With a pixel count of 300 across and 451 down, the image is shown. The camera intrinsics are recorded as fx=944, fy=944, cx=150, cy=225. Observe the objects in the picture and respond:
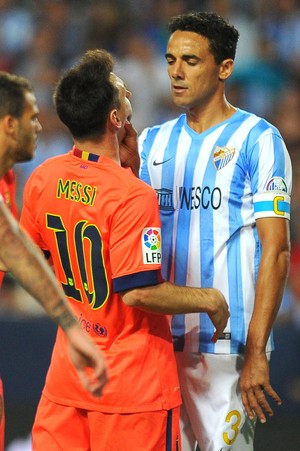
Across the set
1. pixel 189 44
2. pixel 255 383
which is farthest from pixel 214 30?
pixel 255 383

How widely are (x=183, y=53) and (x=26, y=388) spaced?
360 cm

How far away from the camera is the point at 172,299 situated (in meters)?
3.46

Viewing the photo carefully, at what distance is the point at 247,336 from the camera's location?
151 inches

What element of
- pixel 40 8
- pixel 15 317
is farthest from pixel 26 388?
pixel 40 8

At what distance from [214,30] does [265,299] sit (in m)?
1.19

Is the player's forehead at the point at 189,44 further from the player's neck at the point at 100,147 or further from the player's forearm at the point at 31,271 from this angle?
the player's forearm at the point at 31,271

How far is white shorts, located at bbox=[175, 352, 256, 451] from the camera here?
395cm

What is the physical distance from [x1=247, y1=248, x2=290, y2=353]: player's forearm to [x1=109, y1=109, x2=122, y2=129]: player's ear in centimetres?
80

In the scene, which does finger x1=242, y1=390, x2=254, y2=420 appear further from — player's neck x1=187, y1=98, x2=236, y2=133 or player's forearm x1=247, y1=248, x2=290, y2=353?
player's neck x1=187, y1=98, x2=236, y2=133

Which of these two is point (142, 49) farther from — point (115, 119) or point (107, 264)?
point (107, 264)

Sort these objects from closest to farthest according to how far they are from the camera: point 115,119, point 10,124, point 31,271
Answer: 1. point 31,271
2. point 10,124
3. point 115,119

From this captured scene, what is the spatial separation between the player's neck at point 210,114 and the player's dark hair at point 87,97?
0.65m

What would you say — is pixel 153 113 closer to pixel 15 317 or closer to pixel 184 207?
pixel 15 317

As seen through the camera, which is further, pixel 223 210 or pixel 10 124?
pixel 223 210
